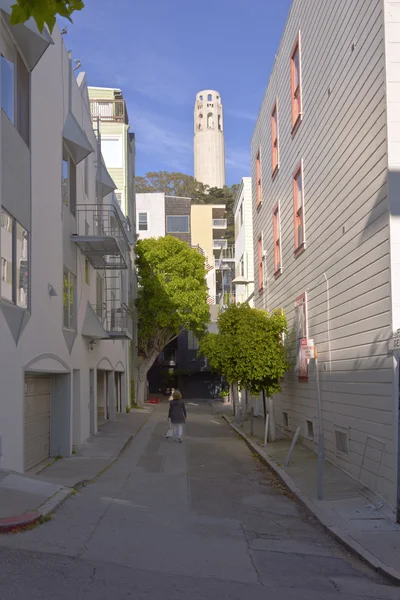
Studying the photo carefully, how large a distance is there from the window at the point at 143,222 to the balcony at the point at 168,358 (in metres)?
11.0

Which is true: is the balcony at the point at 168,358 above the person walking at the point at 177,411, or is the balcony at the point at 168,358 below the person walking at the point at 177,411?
above

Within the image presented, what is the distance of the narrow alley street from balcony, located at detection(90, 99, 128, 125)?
86.7ft

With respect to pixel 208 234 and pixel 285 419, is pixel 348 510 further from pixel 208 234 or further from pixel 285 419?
pixel 208 234

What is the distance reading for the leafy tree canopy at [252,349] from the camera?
19.0 m

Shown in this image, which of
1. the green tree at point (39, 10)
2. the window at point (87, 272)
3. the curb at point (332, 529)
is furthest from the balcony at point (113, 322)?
the green tree at point (39, 10)

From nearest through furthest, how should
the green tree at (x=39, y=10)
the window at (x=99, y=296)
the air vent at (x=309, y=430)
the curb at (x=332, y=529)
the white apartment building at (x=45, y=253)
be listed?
the green tree at (x=39, y=10), the curb at (x=332, y=529), the white apartment building at (x=45, y=253), the air vent at (x=309, y=430), the window at (x=99, y=296)

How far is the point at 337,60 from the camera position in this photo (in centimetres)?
1359

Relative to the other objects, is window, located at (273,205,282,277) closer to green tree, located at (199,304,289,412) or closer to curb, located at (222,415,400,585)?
green tree, located at (199,304,289,412)

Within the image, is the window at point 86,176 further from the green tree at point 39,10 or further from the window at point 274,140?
the green tree at point 39,10

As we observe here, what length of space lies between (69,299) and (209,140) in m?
112

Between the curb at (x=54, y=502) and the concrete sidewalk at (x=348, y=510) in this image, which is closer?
the concrete sidewalk at (x=348, y=510)

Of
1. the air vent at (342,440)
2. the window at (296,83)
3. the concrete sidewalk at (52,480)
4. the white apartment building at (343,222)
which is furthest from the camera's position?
the window at (296,83)

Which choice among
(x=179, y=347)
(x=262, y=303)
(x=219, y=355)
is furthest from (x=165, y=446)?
(x=179, y=347)

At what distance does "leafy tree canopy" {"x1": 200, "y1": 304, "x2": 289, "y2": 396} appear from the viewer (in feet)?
62.4
